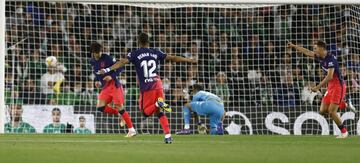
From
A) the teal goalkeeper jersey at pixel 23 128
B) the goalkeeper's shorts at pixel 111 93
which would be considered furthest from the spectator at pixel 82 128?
the goalkeeper's shorts at pixel 111 93

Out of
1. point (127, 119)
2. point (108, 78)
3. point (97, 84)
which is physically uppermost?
point (97, 84)

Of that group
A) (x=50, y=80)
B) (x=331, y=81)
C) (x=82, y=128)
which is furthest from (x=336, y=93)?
(x=50, y=80)

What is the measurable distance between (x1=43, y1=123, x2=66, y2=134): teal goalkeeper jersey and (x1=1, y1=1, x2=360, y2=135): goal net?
38 mm

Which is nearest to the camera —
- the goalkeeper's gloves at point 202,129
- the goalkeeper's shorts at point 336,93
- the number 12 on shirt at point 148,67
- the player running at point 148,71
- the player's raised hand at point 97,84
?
the player running at point 148,71

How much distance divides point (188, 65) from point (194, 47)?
628 mm

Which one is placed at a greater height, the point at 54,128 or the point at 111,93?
the point at 111,93

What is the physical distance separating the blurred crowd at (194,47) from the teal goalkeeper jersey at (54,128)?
1.16 metres

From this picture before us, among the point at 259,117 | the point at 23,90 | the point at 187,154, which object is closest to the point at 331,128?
the point at 259,117

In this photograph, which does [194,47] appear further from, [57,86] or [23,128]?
[23,128]

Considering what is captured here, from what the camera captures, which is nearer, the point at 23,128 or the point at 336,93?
the point at 336,93

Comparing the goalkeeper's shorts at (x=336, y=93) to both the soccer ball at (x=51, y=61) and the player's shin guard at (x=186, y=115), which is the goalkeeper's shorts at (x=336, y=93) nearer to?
the player's shin guard at (x=186, y=115)

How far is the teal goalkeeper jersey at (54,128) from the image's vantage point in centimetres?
2184

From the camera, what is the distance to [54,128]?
866 inches

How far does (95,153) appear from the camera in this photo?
10242 millimetres
